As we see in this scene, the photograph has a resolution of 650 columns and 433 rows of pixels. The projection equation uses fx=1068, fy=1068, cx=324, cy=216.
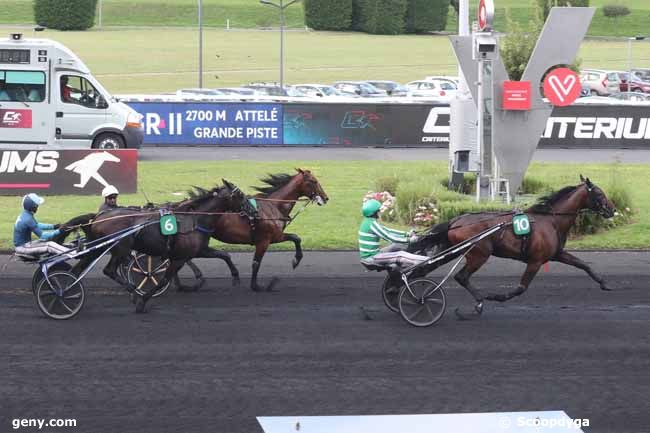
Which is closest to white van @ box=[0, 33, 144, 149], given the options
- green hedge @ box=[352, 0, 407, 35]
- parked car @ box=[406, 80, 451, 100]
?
parked car @ box=[406, 80, 451, 100]

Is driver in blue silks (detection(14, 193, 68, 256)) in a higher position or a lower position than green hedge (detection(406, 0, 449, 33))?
lower

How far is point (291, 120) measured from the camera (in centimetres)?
3381

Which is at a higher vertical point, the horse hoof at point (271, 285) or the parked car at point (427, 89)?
the parked car at point (427, 89)

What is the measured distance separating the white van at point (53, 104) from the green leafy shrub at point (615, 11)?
7036 cm

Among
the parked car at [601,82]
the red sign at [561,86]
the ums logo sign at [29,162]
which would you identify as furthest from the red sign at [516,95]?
the parked car at [601,82]

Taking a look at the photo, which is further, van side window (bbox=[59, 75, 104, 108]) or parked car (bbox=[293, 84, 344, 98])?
parked car (bbox=[293, 84, 344, 98])

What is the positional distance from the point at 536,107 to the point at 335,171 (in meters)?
7.71

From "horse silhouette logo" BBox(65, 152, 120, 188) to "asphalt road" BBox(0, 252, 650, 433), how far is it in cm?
666

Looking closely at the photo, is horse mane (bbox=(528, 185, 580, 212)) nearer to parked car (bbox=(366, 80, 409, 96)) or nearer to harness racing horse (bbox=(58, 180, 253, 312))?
harness racing horse (bbox=(58, 180, 253, 312))

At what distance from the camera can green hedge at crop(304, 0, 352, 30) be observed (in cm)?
8350

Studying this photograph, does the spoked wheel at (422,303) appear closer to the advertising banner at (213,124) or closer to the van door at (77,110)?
the van door at (77,110)

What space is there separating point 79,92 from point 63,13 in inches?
2094

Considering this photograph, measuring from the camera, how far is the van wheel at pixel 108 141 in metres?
29.2

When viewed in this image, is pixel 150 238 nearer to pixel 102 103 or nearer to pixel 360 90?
pixel 102 103
